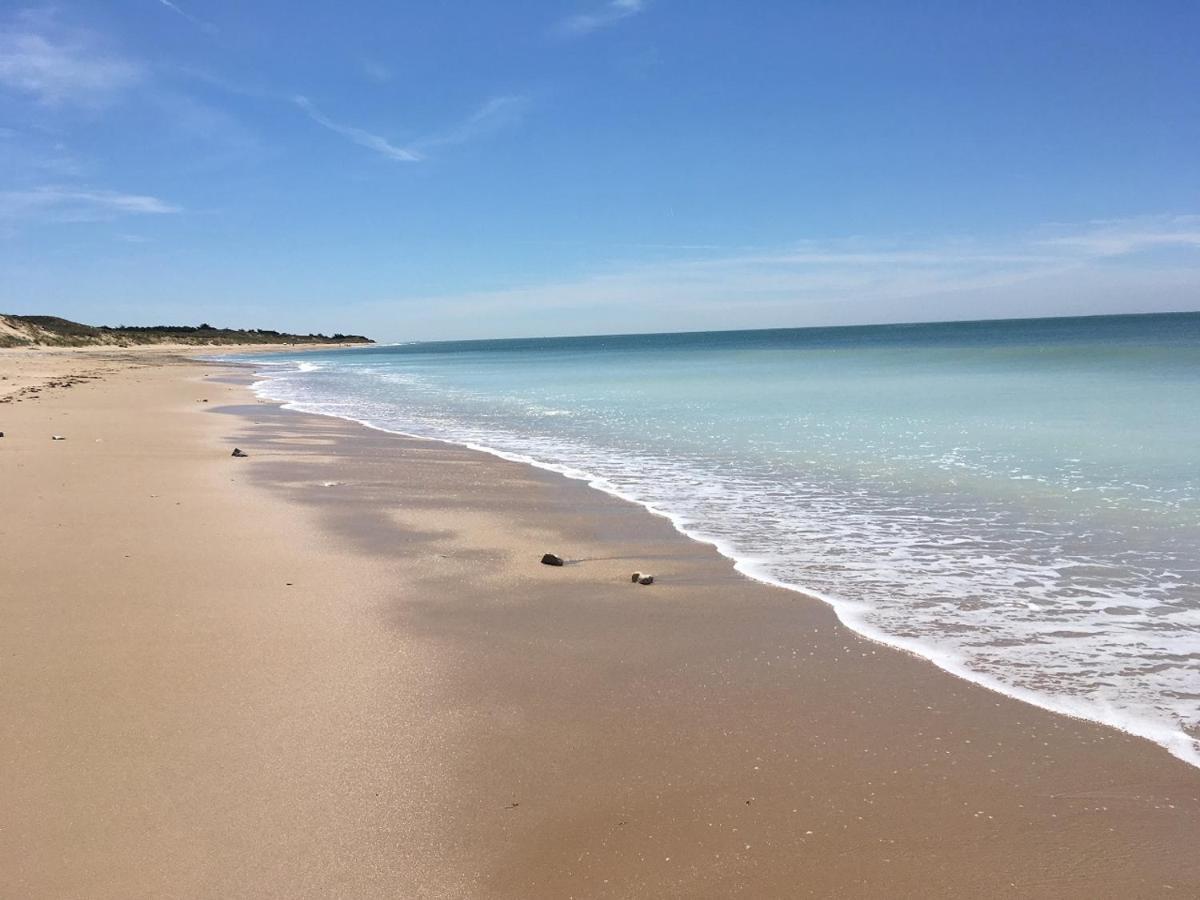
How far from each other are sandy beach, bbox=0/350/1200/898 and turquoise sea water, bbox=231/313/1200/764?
0.48m

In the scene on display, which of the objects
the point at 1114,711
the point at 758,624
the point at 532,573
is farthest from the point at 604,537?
the point at 1114,711

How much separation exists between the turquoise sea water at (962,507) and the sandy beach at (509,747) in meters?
0.48

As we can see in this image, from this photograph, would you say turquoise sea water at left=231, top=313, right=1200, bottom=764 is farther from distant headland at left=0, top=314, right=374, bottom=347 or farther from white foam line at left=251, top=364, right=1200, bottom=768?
distant headland at left=0, top=314, right=374, bottom=347

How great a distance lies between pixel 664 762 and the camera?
327 centimetres

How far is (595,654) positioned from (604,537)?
2.75 m

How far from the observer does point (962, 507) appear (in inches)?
314

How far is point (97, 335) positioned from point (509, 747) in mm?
103312

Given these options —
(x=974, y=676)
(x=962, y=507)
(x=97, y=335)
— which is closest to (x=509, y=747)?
(x=974, y=676)

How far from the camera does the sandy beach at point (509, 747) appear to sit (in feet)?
8.59

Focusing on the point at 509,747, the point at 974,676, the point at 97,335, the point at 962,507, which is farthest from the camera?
the point at 97,335

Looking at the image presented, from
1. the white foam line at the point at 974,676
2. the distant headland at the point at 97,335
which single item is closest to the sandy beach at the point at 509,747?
the white foam line at the point at 974,676

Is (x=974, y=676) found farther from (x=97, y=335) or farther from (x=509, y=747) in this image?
(x=97, y=335)

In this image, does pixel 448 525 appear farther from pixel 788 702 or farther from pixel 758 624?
pixel 788 702

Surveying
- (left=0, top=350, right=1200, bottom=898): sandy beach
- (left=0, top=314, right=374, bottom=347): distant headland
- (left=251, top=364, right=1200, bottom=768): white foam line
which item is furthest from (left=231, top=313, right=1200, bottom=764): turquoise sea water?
(left=0, top=314, right=374, bottom=347): distant headland
